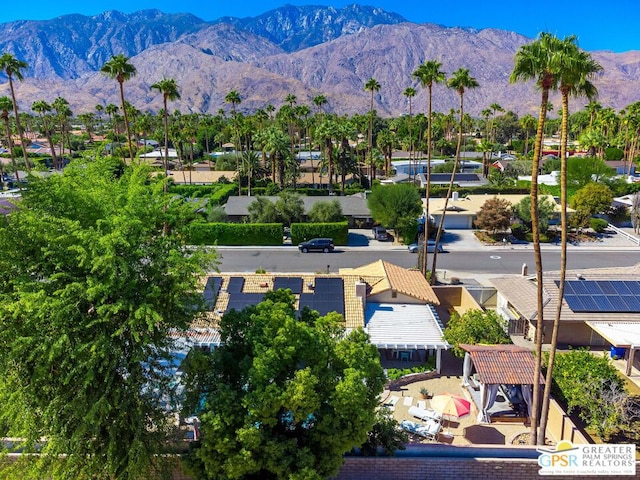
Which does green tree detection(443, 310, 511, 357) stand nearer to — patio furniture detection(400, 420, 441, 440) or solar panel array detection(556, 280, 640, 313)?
patio furniture detection(400, 420, 441, 440)

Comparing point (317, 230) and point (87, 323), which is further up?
point (87, 323)

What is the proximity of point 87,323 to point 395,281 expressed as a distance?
63.1 ft

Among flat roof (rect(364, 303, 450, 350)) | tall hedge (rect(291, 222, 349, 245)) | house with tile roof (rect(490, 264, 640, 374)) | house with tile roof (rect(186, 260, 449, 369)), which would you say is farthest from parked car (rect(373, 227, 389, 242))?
flat roof (rect(364, 303, 450, 350))

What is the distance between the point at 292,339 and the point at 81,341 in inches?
220

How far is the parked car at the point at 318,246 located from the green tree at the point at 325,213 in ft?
11.3

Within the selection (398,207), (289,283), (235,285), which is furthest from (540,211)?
(235,285)

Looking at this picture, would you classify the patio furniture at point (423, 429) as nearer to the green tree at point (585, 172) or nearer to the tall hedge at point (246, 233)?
the tall hedge at point (246, 233)

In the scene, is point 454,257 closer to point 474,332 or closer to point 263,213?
point 263,213

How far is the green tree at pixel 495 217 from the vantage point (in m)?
46.8

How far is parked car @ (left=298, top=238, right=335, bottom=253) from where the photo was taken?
150ft

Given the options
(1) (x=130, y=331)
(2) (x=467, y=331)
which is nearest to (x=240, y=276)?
(2) (x=467, y=331)

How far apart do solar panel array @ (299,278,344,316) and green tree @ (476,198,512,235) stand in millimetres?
25091

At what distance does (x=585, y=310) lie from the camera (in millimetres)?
25688

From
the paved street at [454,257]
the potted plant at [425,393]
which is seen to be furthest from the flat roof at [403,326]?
the paved street at [454,257]
